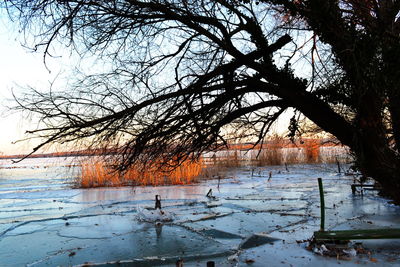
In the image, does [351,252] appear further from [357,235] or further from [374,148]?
[374,148]

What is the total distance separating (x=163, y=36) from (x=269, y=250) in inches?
125

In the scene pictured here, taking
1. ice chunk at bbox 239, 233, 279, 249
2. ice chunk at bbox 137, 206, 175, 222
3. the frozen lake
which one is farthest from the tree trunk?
ice chunk at bbox 137, 206, 175, 222

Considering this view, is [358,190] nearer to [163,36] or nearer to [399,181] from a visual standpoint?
[399,181]

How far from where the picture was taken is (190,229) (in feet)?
19.6

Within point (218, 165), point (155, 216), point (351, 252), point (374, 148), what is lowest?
point (351, 252)

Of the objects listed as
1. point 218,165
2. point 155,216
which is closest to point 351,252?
point 155,216

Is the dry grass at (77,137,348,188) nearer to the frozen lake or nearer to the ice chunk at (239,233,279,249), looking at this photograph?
the frozen lake

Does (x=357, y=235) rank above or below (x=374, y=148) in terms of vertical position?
below

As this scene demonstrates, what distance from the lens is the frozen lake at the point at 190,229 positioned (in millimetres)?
4391

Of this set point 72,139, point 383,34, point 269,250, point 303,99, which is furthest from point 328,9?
point 72,139

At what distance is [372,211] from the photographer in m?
7.09

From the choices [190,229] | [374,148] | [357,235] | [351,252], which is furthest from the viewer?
[190,229]

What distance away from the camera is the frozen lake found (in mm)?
4391

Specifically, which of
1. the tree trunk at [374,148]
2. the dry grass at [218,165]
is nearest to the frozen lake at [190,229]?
the tree trunk at [374,148]
